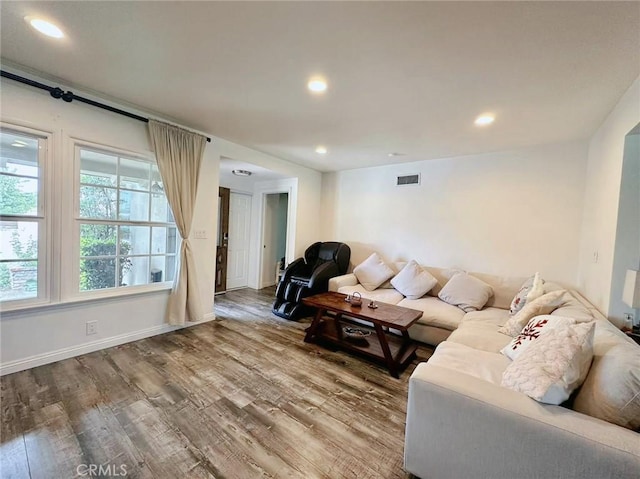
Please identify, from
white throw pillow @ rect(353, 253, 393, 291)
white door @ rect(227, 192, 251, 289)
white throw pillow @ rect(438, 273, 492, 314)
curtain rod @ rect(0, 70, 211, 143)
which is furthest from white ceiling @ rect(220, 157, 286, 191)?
white throw pillow @ rect(438, 273, 492, 314)

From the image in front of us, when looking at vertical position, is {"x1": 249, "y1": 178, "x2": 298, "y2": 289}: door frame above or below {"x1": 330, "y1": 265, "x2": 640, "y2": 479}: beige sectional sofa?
above

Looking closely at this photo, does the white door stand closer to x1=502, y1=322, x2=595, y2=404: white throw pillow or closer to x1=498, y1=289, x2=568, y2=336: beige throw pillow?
x1=498, y1=289, x2=568, y2=336: beige throw pillow

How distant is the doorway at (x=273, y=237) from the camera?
18.2 feet

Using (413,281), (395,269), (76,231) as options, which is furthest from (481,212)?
(76,231)

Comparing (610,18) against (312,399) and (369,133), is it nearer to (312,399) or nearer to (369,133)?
(369,133)

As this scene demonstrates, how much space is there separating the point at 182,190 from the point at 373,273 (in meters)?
2.83

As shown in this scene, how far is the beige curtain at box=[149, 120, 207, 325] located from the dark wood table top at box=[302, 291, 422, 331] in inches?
56.5

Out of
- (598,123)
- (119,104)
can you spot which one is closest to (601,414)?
(598,123)

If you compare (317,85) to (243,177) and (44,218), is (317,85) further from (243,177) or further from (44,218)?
(243,177)

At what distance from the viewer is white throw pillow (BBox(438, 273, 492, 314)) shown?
313 centimetres

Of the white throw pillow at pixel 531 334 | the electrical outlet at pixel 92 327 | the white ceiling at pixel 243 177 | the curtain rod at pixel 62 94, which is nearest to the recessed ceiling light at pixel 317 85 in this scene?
the curtain rod at pixel 62 94

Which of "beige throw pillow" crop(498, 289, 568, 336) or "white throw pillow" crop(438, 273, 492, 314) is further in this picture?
"white throw pillow" crop(438, 273, 492, 314)

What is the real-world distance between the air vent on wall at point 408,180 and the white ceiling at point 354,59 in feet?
4.10

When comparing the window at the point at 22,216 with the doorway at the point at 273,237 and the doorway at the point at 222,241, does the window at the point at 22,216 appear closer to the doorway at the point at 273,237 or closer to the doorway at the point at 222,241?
the doorway at the point at 222,241
